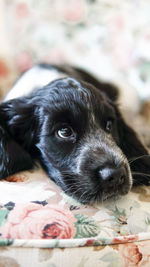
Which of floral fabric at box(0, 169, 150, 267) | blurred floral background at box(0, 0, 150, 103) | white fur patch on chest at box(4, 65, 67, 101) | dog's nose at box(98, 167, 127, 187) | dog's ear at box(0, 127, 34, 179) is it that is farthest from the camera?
blurred floral background at box(0, 0, 150, 103)

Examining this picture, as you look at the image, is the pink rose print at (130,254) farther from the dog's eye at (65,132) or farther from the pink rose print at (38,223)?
the dog's eye at (65,132)

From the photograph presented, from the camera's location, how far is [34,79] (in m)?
1.78

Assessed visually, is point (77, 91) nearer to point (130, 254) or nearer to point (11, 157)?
point (11, 157)

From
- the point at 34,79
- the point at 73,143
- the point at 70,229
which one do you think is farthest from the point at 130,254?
the point at 34,79

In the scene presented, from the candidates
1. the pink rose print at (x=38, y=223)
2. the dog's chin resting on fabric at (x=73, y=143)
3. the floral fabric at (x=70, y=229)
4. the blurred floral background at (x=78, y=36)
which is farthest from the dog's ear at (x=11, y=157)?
the blurred floral background at (x=78, y=36)

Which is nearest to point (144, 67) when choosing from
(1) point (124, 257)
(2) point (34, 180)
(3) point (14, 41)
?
(3) point (14, 41)

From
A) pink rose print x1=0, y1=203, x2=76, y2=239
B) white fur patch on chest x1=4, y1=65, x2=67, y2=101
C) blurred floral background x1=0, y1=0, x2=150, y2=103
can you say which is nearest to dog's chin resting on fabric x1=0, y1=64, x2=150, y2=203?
pink rose print x1=0, y1=203, x2=76, y2=239

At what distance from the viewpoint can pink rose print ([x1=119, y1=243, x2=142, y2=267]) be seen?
0.86 metres

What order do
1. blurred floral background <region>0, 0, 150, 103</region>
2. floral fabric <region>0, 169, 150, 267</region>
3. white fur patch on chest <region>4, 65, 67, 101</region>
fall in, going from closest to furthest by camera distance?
floral fabric <region>0, 169, 150, 267</region> < white fur patch on chest <region>4, 65, 67, 101</region> < blurred floral background <region>0, 0, 150, 103</region>

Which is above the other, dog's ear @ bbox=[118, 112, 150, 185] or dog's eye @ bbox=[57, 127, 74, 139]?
dog's eye @ bbox=[57, 127, 74, 139]

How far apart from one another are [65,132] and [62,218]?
382 millimetres

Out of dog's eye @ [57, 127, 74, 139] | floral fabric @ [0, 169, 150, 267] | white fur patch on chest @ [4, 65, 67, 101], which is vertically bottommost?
floral fabric @ [0, 169, 150, 267]

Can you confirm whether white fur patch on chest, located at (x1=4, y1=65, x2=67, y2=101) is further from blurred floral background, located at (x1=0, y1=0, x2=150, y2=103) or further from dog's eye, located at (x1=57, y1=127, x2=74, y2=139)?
dog's eye, located at (x1=57, y1=127, x2=74, y2=139)

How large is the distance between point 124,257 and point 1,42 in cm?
156
